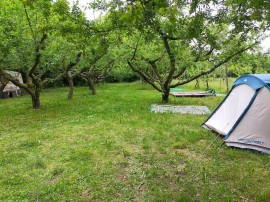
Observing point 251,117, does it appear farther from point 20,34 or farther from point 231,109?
point 20,34

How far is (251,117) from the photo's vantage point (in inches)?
217

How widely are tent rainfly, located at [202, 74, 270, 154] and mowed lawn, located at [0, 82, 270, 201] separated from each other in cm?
22

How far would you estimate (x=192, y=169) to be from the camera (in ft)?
15.1

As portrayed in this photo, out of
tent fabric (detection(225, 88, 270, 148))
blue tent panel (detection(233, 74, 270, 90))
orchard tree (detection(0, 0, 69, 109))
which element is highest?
orchard tree (detection(0, 0, 69, 109))

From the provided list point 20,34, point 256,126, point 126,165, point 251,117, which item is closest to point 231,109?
point 251,117

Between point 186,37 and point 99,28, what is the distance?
179 centimetres

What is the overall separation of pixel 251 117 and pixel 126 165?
2.81 meters

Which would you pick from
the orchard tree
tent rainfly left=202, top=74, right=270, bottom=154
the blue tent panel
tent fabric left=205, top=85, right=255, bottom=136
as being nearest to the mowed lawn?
tent rainfly left=202, top=74, right=270, bottom=154

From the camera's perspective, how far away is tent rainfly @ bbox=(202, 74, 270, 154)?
534 centimetres

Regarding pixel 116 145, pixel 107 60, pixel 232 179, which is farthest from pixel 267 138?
pixel 107 60

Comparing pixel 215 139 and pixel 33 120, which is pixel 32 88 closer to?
pixel 33 120

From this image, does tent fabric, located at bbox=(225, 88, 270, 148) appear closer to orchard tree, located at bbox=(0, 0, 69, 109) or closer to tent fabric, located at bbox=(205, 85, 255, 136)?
tent fabric, located at bbox=(205, 85, 255, 136)

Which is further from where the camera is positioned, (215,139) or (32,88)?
(32,88)

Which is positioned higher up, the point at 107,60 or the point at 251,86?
the point at 107,60
